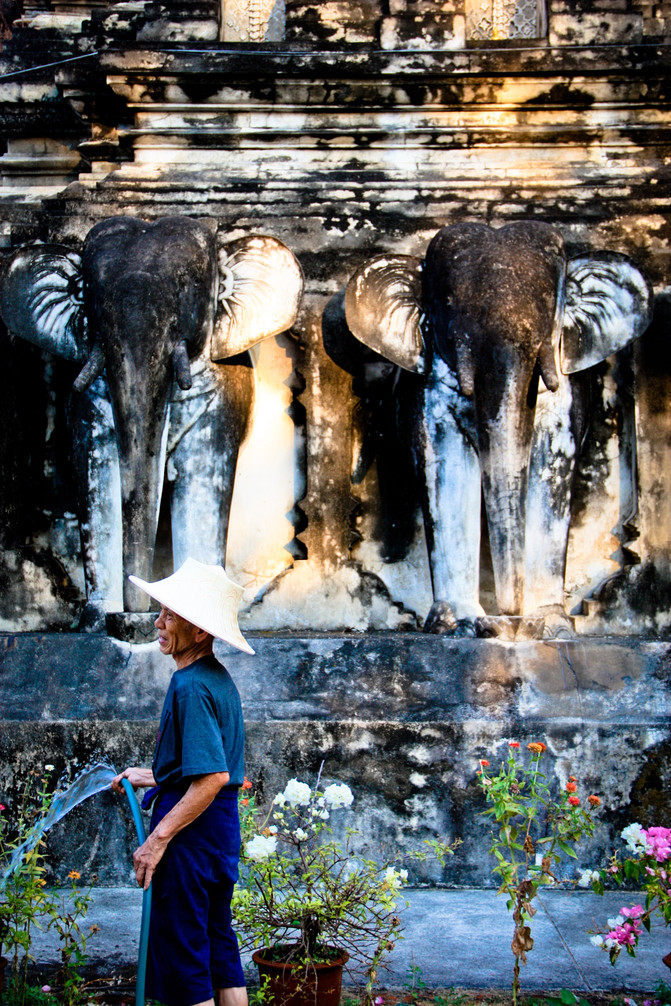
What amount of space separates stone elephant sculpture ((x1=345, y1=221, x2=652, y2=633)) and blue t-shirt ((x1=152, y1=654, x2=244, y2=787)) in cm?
188

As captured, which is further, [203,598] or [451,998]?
[451,998]

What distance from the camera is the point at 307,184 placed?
5570mm

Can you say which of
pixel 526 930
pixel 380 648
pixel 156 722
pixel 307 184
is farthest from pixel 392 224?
pixel 526 930

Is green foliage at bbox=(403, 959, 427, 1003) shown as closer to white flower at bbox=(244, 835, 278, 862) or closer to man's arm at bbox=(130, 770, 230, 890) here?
white flower at bbox=(244, 835, 278, 862)

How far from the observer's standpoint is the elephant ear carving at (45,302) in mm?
4953

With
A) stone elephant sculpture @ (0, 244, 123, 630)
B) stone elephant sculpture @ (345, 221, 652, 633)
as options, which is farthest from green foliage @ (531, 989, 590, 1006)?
stone elephant sculpture @ (0, 244, 123, 630)

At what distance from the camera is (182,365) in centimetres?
461

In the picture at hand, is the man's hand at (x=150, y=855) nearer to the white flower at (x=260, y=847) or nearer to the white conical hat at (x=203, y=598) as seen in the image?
the white flower at (x=260, y=847)

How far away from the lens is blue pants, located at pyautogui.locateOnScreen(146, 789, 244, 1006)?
279cm

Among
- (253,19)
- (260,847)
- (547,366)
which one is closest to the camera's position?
(260,847)

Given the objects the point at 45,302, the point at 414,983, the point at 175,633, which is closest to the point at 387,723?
the point at 414,983

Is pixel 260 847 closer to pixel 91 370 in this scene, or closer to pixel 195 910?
pixel 195 910

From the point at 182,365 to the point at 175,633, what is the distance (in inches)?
71.1

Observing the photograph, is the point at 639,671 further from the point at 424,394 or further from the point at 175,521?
the point at 175,521
